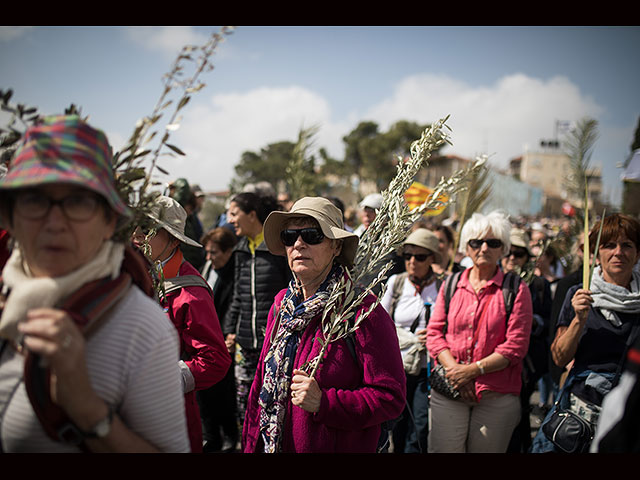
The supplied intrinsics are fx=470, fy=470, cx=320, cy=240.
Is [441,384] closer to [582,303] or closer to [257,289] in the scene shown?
[582,303]

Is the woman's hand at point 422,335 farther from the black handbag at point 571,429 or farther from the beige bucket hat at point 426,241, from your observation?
the black handbag at point 571,429

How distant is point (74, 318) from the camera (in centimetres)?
119

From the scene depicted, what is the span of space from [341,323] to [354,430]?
1.59 ft

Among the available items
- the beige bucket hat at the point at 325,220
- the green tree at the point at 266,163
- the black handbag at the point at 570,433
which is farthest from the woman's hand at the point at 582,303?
the green tree at the point at 266,163

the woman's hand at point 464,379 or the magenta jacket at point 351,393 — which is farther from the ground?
the magenta jacket at point 351,393

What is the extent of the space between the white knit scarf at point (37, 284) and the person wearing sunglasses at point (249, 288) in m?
2.68

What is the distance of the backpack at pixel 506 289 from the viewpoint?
348 centimetres

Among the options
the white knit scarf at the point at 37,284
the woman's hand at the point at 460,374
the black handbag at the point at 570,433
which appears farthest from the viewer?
the woman's hand at the point at 460,374

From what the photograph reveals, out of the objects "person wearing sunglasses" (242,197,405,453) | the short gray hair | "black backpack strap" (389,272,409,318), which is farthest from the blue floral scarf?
"black backpack strap" (389,272,409,318)

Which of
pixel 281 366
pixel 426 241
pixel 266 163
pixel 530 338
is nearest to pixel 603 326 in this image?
pixel 530 338

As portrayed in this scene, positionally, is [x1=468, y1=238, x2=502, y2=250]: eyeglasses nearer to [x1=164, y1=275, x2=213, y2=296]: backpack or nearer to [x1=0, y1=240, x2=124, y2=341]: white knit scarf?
[x1=164, y1=275, x2=213, y2=296]: backpack

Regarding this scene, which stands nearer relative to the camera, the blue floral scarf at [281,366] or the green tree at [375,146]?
the blue floral scarf at [281,366]

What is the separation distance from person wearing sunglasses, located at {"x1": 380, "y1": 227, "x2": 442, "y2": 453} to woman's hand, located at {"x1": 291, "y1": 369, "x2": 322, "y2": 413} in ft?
6.37

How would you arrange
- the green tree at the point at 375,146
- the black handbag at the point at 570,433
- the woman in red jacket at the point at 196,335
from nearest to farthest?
the woman in red jacket at the point at 196,335
the black handbag at the point at 570,433
the green tree at the point at 375,146
